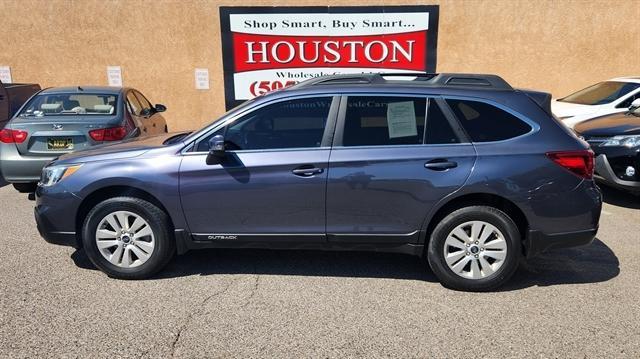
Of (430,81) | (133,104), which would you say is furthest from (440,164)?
(133,104)

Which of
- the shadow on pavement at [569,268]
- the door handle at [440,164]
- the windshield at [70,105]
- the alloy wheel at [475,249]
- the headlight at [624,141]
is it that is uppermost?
the windshield at [70,105]

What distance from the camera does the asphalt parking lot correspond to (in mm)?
3111

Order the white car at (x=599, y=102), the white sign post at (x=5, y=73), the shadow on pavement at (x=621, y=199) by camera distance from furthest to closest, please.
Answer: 1. the white sign post at (x=5, y=73)
2. the white car at (x=599, y=102)
3. the shadow on pavement at (x=621, y=199)

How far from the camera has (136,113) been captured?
715 cm

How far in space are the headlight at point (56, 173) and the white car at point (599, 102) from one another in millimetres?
7511

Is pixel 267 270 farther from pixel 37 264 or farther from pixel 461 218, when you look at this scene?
pixel 37 264

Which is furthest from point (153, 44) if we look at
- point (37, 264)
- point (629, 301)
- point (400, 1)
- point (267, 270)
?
point (629, 301)

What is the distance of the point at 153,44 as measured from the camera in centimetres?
1106

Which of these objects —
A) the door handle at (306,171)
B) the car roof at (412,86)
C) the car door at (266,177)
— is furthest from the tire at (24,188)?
the door handle at (306,171)

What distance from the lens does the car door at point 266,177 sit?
3818mm

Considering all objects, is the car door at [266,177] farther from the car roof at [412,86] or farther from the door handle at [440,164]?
the door handle at [440,164]

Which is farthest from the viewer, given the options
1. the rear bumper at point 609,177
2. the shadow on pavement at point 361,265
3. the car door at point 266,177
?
the rear bumper at point 609,177

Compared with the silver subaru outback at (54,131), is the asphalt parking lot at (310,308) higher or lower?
lower

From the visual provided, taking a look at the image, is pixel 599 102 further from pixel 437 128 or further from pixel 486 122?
pixel 437 128
